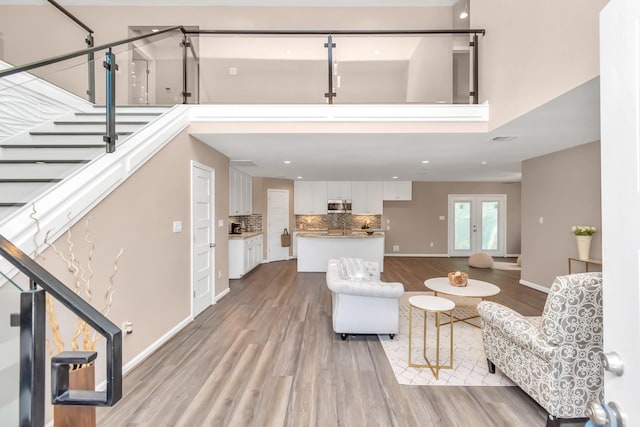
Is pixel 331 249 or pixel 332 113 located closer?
pixel 332 113

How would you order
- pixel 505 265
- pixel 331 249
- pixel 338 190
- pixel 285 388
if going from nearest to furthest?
pixel 285 388, pixel 331 249, pixel 505 265, pixel 338 190

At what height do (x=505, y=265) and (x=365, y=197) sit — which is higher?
(x=365, y=197)

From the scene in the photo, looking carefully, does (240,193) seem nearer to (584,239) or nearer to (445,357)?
(445,357)

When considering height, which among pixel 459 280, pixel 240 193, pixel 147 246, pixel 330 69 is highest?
pixel 330 69

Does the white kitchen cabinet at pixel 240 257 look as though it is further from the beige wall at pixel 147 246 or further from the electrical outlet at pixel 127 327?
the electrical outlet at pixel 127 327

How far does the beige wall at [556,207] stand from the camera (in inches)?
176

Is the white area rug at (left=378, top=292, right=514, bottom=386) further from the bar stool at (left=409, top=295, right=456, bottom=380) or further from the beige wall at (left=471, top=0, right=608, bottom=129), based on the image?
the beige wall at (left=471, top=0, right=608, bottom=129)

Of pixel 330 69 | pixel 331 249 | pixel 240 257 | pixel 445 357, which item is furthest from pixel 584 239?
pixel 240 257

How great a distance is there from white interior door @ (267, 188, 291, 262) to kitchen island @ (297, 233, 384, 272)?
5.49ft

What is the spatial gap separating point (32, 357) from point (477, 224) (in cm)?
1076

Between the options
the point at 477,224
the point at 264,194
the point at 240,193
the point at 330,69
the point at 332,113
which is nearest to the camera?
the point at 332,113

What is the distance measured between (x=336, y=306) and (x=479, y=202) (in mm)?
8276

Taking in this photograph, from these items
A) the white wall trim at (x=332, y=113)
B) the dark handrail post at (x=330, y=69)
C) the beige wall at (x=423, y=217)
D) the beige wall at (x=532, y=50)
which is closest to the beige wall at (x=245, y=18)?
the beige wall at (x=532, y=50)

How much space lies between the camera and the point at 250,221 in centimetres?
817
